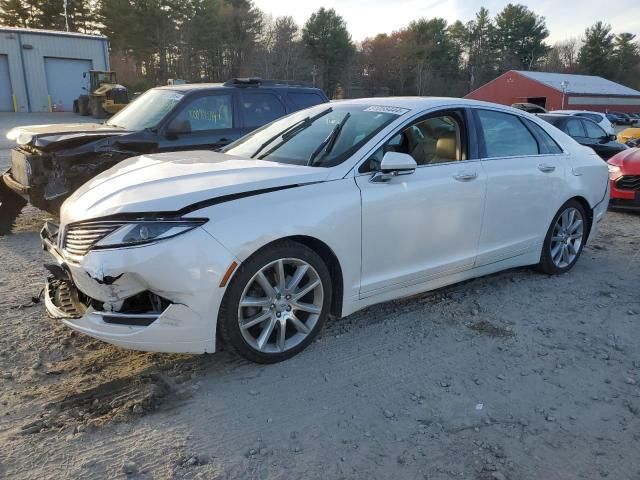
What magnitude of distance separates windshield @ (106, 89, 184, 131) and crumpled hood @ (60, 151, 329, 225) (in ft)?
10.3

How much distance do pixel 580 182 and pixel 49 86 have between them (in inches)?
1519

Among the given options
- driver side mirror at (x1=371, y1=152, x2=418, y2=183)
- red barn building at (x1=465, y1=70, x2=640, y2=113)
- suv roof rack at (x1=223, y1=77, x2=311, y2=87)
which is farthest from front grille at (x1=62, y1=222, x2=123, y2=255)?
red barn building at (x1=465, y1=70, x2=640, y2=113)

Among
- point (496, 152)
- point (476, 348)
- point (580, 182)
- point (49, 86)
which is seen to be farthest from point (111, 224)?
point (49, 86)

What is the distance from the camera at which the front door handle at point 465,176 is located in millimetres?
4124

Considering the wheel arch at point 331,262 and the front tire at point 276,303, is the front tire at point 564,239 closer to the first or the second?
the wheel arch at point 331,262

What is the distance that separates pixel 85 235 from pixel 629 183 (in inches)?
308

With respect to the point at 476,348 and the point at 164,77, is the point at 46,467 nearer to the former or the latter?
the point at 476,348

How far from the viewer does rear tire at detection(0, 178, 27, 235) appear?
660 centimetres

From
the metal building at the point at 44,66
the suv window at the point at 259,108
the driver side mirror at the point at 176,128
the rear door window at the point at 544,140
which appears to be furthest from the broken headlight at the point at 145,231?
the metal building at the point at 44,66

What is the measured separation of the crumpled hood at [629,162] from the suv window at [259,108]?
5136mm

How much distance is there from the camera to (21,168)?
6.07 metres

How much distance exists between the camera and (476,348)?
12.1 ft

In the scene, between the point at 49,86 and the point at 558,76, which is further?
the point at 558,76

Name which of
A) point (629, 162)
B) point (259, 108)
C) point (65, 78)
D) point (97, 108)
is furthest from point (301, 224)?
point (65, 78)
